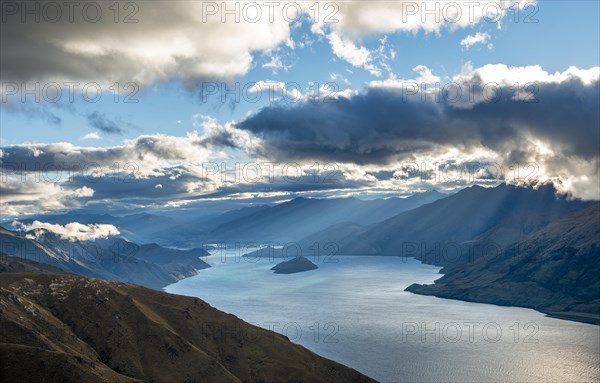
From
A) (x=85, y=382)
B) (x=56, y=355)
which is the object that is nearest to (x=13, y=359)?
(x=56, y=355)

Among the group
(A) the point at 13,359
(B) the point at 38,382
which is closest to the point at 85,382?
(B) the point at 38,382

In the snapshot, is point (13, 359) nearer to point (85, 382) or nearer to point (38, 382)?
point (38, 382)

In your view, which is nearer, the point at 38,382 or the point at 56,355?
the point at 38,382

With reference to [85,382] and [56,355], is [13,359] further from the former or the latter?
[85,382]
